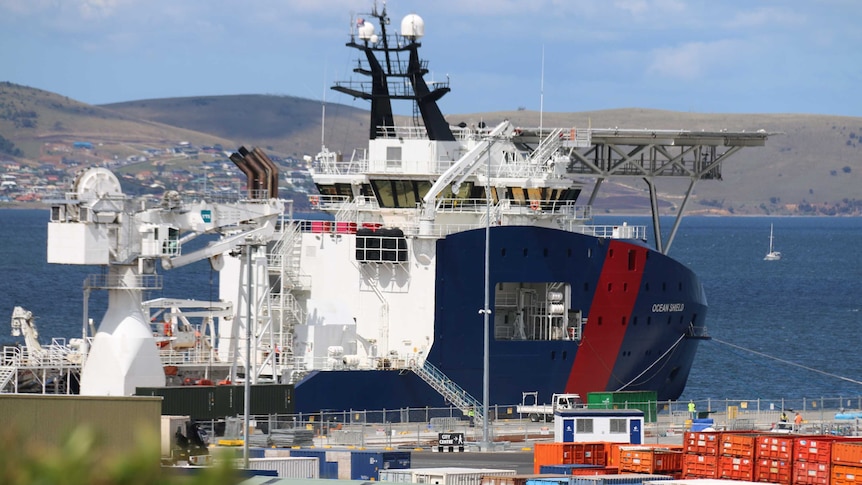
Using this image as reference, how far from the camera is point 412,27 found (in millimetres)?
49625

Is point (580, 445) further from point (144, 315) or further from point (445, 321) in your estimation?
point (144, 315)

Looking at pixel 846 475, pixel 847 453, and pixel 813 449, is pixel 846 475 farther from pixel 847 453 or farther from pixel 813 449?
pixel 813 449

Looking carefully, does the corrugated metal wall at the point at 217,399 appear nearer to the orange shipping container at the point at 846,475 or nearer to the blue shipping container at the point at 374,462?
the blue shipping container at the point at 374,462

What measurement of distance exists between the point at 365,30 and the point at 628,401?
13.2 meters

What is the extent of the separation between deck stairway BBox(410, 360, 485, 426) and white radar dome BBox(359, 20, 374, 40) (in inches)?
402

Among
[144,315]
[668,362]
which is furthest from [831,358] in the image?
[144,315]

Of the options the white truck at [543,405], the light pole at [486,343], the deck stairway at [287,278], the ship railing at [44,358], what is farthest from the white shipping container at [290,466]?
the deck stairway at [287,278]

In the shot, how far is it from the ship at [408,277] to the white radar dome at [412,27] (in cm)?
7

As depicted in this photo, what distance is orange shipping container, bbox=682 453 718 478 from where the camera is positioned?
3450 centimetres

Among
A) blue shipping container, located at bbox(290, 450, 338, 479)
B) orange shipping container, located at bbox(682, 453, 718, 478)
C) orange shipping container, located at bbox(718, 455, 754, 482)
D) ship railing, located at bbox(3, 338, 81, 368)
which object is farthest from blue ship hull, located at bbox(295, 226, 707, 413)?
orange shipping container, located at bbox(718, 455, 754, 482)

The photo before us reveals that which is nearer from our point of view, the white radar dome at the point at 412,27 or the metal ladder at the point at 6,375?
the metal ladder at the point at 6,375

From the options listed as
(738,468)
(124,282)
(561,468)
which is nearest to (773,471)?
(738,468)

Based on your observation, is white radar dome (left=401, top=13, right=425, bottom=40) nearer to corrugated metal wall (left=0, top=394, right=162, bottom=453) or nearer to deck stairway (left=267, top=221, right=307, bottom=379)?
deck stairway (left=267, top=221, right=307, bottom=379)

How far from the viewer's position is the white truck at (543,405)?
45.8 metres
